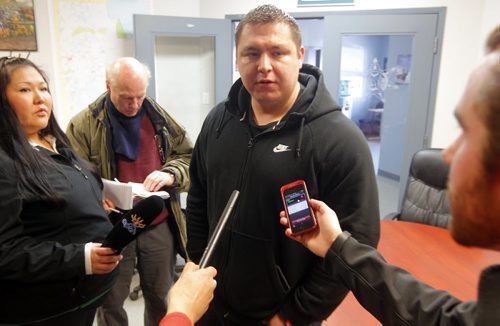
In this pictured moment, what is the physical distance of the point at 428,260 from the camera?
1.68 meters

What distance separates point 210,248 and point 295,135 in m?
0.45

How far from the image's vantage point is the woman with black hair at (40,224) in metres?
1.14

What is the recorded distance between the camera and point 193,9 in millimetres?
3287

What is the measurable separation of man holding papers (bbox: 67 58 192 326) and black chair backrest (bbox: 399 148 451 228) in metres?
1.56

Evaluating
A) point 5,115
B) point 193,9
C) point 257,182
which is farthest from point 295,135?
point 193,9

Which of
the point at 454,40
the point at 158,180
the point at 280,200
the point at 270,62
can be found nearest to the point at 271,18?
the point at 270,62

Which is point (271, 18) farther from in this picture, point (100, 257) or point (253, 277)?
point (100, 257)

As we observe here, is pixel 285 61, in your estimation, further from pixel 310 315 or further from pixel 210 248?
pixel 310 315

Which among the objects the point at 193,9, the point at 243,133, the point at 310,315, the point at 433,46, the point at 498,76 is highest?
the point at 193,9

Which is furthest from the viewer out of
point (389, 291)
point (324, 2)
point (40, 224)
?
point (324, 2)

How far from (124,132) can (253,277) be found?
1072mm

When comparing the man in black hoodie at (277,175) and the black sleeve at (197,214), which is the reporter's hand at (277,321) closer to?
the man in black hoodie at (277,175)

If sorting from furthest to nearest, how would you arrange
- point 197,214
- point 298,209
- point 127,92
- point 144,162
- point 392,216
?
point 392,216, point 144,162, point 127,92, point 197,214, point 298,209

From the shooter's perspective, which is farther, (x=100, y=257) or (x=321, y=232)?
(x=100, y=257)
